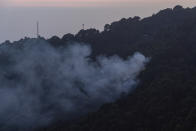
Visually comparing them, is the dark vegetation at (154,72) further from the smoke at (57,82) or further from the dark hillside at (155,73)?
the smoke at (57,82)

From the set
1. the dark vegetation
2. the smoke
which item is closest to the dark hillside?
the dark vegetation

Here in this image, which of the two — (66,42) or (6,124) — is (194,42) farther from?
(6,124)

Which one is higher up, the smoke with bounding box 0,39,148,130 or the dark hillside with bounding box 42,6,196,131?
the dark hillside with bounding box 42,6,196,131

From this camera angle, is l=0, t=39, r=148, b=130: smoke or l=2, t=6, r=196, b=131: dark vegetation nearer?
l=2, t=6, r=196, b=131: dark vegetation

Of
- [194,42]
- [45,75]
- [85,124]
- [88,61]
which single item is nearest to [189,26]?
[194,42]

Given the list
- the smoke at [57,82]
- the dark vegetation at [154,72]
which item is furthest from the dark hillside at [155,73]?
the smoke at [57,82]

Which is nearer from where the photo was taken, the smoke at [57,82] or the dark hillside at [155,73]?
the dark hillside at [155,73]

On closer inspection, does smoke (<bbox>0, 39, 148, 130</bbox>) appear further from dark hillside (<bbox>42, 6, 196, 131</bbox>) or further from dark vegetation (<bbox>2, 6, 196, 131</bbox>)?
dark hillside (<bbox>42, 6, 196, 131</bbox>)
